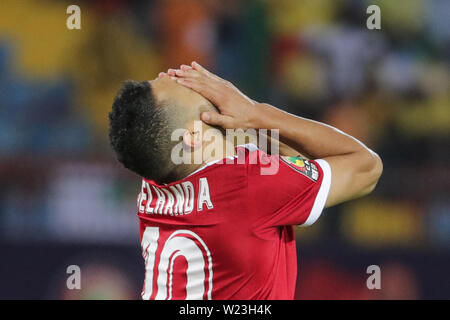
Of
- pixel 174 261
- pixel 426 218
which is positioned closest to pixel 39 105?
pixel 426 218

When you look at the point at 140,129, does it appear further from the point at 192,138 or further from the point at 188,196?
the point at 188,196

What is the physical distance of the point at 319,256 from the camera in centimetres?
582

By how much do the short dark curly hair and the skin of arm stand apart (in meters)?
0.14

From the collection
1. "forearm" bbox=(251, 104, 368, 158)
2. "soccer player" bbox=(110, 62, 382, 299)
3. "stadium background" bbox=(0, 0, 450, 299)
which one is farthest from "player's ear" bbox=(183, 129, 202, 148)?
"stadium background" bbox=(0, 0, 450, 299)

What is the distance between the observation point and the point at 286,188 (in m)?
2.33

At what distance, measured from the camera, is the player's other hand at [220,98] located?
236 cm

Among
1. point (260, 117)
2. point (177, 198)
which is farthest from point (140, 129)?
point (260, 117)

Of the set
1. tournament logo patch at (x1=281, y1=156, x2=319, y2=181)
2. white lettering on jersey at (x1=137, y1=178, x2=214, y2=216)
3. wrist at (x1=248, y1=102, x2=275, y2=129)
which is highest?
wrist at (x1=248, y1=102, x2=275, y2=129)

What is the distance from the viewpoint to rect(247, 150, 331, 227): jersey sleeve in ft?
7.53

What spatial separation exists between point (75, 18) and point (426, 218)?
4468 mm

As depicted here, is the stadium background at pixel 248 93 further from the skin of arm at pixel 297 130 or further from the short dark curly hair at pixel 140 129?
the short dark curly hair at pixel 140 129

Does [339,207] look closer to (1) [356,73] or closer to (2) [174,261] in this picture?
(1) [356,73]

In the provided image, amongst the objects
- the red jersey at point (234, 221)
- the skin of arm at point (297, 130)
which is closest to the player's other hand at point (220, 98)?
the skin of arm at point (297, 130)

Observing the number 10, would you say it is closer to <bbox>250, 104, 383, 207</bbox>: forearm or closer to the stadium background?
<bbox>250, 104, 383, 207</bbox>: forearm
